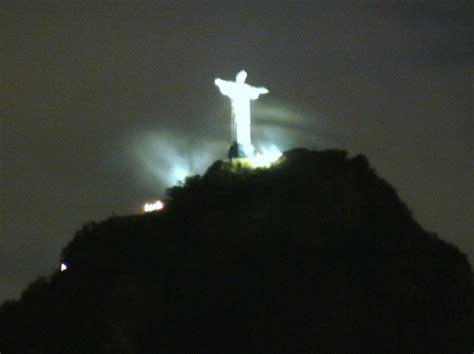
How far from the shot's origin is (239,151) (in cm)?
3506

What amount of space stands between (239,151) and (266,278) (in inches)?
279

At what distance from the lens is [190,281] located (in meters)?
29.7

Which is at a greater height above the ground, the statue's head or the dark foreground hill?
the statue's head

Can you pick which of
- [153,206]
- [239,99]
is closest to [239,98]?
[239,99]

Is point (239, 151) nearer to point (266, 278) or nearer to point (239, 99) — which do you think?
point (239, 99)

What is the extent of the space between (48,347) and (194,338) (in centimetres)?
490

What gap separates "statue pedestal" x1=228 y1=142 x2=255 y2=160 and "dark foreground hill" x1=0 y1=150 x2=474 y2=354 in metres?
1.70

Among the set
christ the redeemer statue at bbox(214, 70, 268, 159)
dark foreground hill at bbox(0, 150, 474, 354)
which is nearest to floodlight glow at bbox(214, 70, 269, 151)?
christ the redeemer statue at bbox(214, 70, 268, 159)

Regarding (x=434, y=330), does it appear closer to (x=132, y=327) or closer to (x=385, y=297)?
(x=385, y=297)

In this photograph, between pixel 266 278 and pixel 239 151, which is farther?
pixel 239 151

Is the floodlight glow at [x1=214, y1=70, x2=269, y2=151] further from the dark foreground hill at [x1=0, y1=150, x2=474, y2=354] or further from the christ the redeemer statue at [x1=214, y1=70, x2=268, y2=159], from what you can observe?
the dark foreground hill at [x1=0, y1=150, x2=474, y2=354]

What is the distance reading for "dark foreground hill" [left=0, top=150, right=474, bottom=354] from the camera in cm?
2800

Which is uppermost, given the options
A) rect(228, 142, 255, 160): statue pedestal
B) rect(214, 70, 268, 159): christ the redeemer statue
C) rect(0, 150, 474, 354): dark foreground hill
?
rect(214, 70, 268, 159): christ the redeemer statue

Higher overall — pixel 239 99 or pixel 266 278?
pixel 239 99
